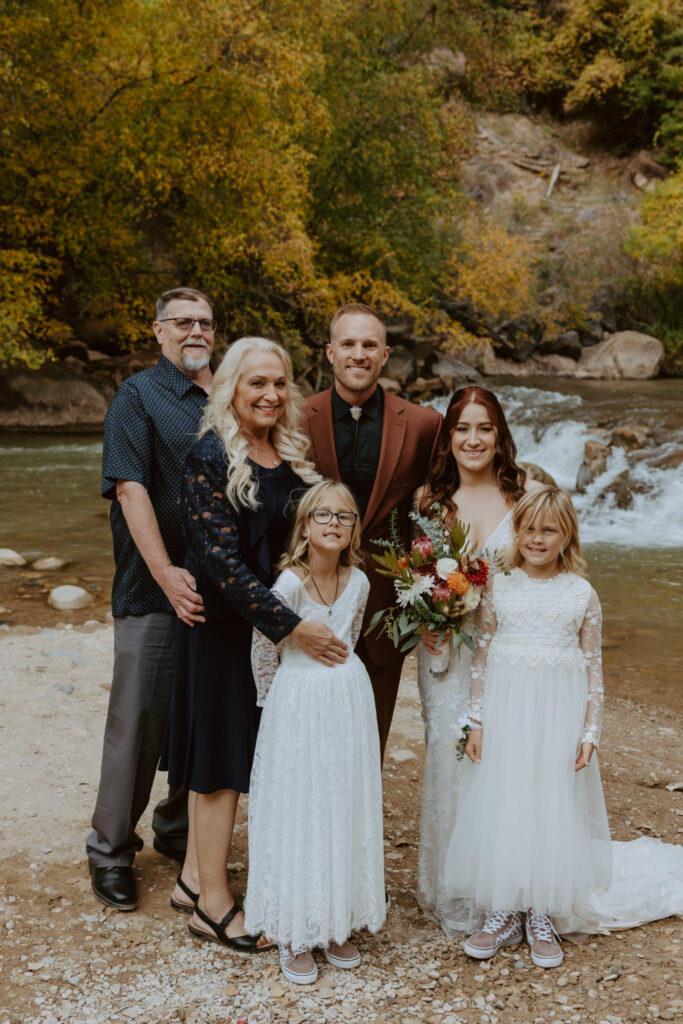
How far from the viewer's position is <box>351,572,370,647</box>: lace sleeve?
313 centimetres

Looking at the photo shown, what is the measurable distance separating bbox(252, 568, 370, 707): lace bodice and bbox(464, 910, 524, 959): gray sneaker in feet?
3.63

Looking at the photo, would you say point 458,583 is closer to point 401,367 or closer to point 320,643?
point 320,643

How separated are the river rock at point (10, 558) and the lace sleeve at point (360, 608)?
6762 millimetres

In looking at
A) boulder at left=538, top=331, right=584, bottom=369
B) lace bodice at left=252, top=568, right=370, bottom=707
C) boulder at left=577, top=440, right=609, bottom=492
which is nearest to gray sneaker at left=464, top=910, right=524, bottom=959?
lace bodice at left=252, top=568, right=370, bottom=707

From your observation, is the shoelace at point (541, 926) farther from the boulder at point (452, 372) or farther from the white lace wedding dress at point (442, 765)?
the boulder at point (452, 372)

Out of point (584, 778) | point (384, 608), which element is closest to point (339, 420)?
point (384, 608)

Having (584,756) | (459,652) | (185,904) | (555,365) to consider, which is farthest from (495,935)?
(555,365)

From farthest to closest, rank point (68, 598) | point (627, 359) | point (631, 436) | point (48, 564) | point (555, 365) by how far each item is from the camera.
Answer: point (555, 365)
point (627, 359)
point (631, 436)
point (48, 564)
point (68, 598)

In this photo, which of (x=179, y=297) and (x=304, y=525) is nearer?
(x=304, y=525)

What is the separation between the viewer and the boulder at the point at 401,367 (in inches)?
795

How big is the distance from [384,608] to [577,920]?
1365 mm

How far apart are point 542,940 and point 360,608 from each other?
1.35 meters

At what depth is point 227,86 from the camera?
14938mm

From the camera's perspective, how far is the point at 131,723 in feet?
11.1
